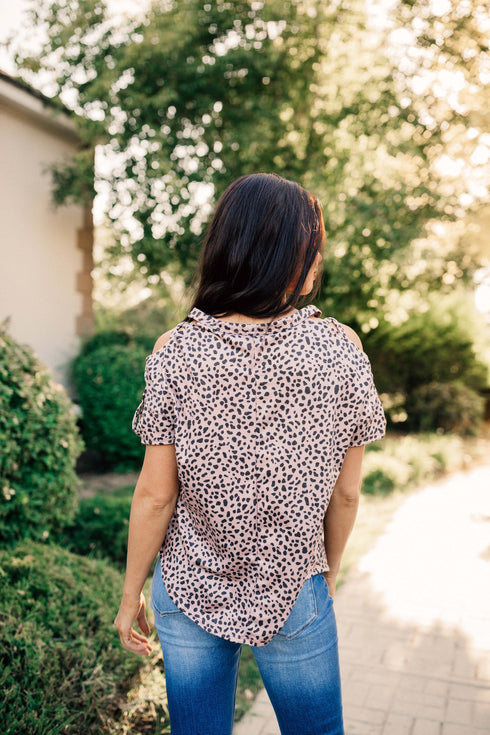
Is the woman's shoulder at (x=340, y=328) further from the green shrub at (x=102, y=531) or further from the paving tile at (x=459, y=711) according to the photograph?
the green shrub at (x=102, y=531)

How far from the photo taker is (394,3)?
6.90 metres

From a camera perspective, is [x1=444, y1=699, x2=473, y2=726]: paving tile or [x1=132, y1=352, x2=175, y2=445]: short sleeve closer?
[x1=132, y1=352, x2=175, y2=445]: short sleeve

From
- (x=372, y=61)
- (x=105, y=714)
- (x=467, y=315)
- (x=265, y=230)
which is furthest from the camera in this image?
(x=467, y=315)

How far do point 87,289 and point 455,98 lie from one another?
4.60 m

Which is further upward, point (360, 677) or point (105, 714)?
point (105, 714)

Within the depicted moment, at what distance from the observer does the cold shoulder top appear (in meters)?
1.29

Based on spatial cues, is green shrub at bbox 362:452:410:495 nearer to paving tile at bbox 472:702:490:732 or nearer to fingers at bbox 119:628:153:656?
paving tile at bbox 472:702:490:732

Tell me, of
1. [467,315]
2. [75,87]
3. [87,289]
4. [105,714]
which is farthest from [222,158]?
[467,315]

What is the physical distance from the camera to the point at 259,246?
1.32m

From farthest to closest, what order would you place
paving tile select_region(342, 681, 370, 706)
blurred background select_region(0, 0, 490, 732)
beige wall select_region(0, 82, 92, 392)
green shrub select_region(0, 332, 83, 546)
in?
1. blurred background select_region(0, 0, 490, 732)
2. beige wall select_region(0, 82, 92, 392)
3. green shrub select_region(0, 332, 83, 546)
4. paving tile select_region(342, 681, 370, 706)

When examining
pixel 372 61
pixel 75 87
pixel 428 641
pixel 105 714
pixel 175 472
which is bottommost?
pixel 428 641

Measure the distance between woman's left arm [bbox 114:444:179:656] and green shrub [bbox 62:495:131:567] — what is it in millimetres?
2722

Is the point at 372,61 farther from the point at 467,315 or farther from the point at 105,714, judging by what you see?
the point at 105,714

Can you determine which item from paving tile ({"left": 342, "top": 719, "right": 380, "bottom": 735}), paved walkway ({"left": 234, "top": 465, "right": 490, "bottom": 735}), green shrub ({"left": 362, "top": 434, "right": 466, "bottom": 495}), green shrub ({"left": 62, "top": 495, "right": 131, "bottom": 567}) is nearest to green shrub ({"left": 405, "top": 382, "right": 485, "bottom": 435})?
green shrub ({"left": 362, "top": 434, "right": 466, "bottom": 495})
